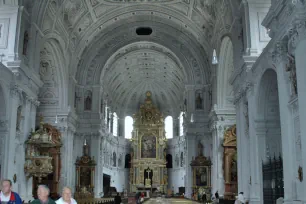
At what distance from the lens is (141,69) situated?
38875mm

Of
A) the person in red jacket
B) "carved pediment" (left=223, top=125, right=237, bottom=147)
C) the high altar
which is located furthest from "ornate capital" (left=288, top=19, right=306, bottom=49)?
the high altar

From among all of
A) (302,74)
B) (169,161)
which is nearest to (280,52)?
(302,74)

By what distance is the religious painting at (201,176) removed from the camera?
28.2 m

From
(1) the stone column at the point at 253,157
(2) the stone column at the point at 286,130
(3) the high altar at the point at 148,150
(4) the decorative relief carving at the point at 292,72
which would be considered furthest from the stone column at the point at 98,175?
(4) the decorative relief carving at the point at 292,72

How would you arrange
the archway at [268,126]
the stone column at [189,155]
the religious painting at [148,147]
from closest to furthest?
the archway at [268,126], the stone column at [189,155], the religious painting at [148,147]

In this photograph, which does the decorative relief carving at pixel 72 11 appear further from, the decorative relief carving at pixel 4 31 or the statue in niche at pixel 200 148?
the statue in niche at pixel 200 148

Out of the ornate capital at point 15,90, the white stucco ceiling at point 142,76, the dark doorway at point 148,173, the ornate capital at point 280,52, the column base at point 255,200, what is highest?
the white stucco ceiling at point 142,76

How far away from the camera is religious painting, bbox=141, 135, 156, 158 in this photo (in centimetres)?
4203

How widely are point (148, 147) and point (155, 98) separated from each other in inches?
241

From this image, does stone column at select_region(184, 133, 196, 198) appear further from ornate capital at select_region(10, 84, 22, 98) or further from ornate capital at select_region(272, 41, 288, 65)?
ornate capital at select_region(272, 41, 288, 65)

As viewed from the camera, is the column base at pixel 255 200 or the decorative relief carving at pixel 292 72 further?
the column base at pixel 255 200

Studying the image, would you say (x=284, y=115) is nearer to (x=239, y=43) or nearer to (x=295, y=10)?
(x=295, y=10)

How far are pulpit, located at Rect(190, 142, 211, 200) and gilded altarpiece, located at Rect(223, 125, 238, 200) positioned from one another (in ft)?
14.0

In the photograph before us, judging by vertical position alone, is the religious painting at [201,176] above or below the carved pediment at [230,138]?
below
